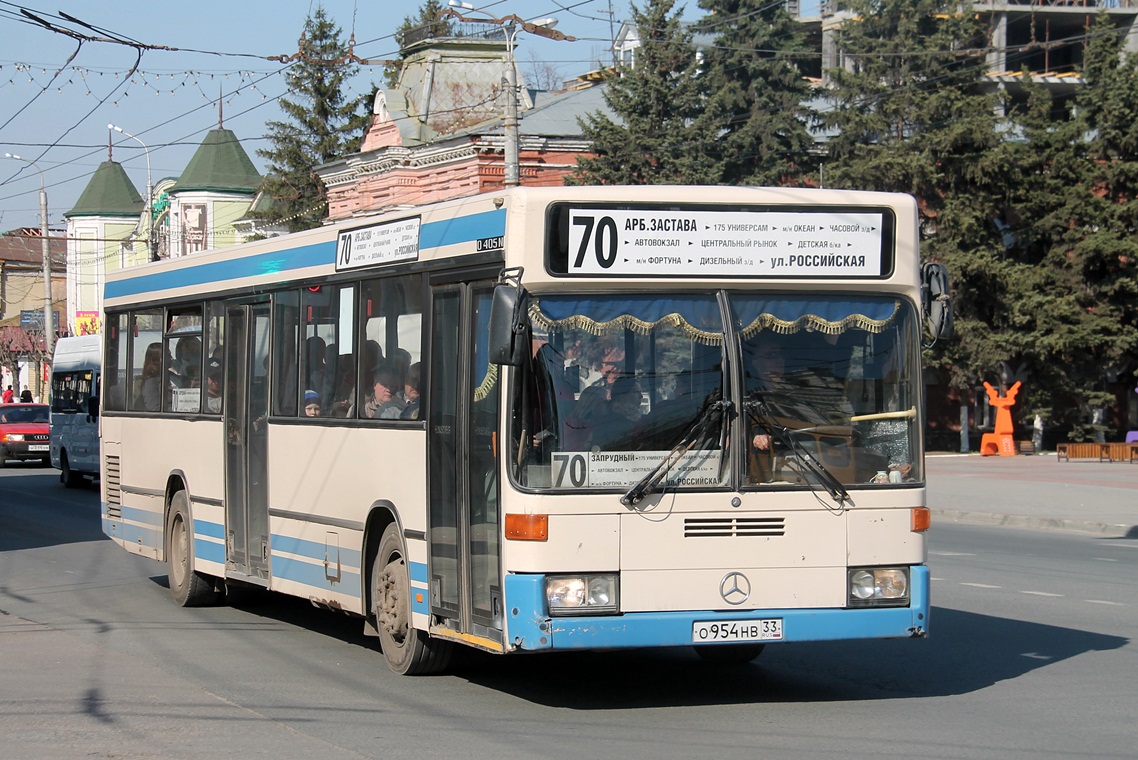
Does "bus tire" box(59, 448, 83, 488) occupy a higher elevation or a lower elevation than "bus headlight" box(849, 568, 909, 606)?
lower

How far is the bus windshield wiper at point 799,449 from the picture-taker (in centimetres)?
788

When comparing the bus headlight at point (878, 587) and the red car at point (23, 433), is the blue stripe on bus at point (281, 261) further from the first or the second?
the red car at point (23, 433)

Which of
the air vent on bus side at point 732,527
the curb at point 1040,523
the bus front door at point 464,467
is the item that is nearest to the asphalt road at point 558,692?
the bus front door at point 464,467

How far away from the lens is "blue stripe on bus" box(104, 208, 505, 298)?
27.5 ft

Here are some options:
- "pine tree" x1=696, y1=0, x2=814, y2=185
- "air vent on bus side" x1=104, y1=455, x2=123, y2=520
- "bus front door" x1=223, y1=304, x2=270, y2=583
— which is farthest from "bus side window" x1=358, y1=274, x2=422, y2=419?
"pine tree" x1=696, y1=0, x2=814, y2=185

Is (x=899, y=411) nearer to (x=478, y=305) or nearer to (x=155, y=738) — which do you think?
(x=478, y=305)

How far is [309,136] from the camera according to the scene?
6134cm

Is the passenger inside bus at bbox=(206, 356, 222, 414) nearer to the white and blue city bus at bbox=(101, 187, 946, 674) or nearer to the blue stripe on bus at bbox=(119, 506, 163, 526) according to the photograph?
the blue stripe on bus at bbox=(119, 506, 163, 526)

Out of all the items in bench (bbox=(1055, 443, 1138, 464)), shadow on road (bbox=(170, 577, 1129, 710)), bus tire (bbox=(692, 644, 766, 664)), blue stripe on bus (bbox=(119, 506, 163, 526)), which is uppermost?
blue stripe on bus (bbox=(119, 506, 163, 526))

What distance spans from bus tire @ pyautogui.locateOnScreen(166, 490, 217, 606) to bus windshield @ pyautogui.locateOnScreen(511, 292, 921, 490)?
591 centimetres

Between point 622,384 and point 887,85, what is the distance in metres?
43.6

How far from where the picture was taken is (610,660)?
9984mm

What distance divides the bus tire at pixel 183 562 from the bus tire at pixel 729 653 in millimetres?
4980

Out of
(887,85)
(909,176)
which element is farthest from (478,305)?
(887,85)
